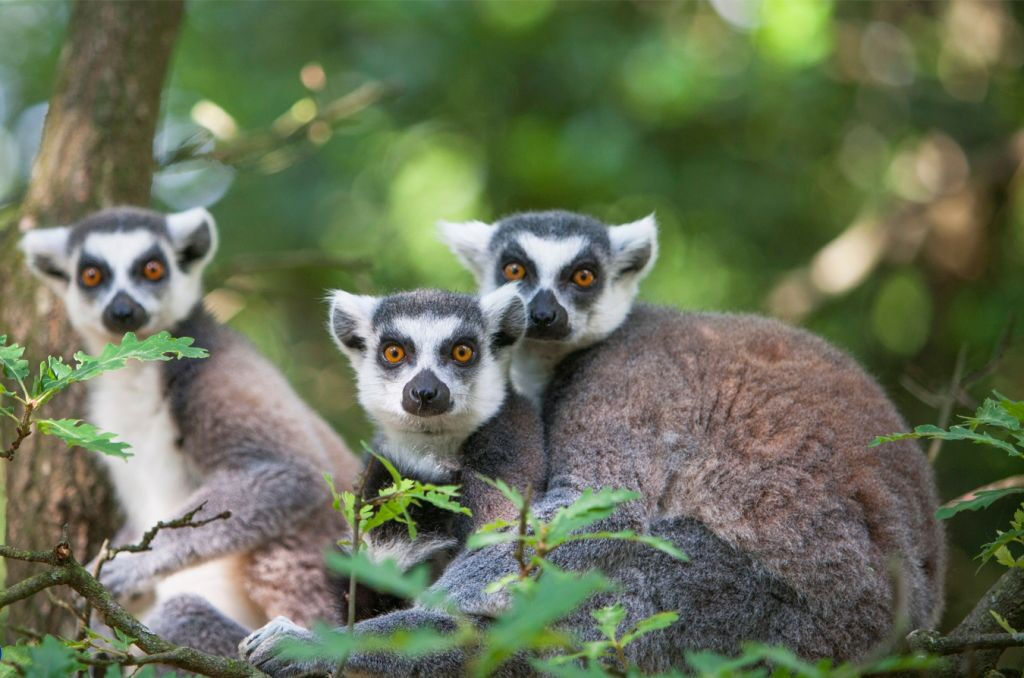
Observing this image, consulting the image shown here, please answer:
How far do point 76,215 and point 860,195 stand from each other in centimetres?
710

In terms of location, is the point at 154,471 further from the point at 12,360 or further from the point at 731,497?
the point at 731,497

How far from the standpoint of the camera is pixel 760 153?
30.7 feet

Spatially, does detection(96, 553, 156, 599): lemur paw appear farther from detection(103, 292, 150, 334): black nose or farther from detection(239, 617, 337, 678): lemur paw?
detection(239, 617, 337, 678): lemur paw

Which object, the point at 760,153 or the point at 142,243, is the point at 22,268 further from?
the point at 760,153

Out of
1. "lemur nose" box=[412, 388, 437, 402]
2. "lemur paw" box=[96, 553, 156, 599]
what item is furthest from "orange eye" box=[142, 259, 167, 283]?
"lemur nose" box=[412, 388, 437, 402]

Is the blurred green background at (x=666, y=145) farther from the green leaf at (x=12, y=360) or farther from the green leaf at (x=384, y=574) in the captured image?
the green leaf at (x=384, y=574)

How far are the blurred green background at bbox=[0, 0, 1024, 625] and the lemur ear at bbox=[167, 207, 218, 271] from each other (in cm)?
158

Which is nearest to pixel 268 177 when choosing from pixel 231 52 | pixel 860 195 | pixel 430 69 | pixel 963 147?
pixel 231 52

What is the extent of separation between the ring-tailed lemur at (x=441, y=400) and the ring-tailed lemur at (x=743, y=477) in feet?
0.58

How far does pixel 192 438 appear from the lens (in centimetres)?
540

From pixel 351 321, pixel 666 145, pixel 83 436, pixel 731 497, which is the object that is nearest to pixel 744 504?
pixel 731 497

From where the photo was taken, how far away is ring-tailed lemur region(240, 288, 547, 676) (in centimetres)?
401

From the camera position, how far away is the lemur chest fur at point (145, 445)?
17.9ft

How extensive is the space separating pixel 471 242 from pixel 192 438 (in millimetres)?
1719
